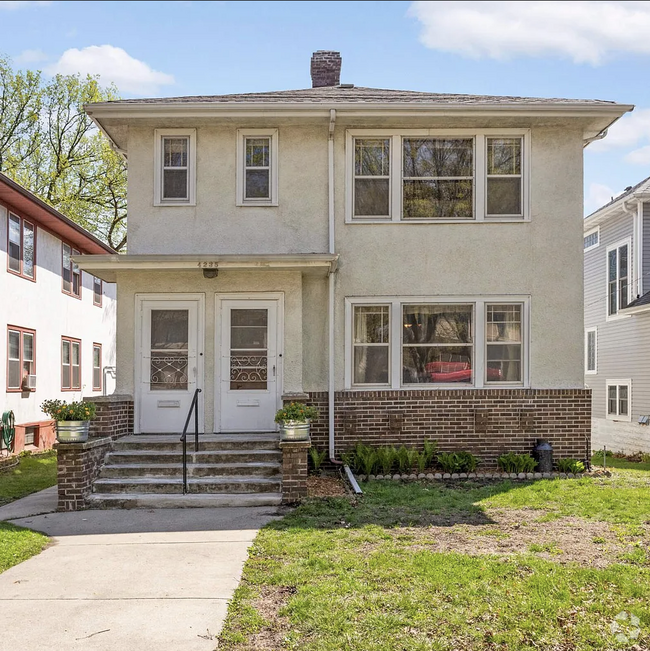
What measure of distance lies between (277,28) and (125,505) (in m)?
5.91

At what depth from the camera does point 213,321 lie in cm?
1130

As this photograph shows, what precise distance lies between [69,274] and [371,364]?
11.8 metres

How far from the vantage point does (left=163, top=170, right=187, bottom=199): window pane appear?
1164 cm

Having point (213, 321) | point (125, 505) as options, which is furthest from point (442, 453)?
point (125, 505)

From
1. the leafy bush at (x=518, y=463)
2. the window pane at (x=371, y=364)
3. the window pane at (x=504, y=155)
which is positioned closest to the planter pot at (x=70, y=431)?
the window pane at (x=371, y=364)

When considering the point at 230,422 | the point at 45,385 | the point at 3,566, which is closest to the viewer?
the point at 3,566

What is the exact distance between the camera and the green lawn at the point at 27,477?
10514mm

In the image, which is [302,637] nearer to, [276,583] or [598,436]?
[276,583]

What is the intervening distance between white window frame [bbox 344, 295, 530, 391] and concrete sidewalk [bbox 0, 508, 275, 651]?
371 centimetres

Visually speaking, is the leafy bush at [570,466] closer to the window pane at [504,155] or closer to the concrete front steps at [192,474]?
the concrete front steps at [192,474]

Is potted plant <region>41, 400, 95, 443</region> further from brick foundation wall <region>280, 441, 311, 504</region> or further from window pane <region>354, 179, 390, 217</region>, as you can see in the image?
window pane <region>354, 179, 390, 217</region>

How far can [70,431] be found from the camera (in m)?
9.11

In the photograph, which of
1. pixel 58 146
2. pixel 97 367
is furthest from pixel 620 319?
pixel 58 146

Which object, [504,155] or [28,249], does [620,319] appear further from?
[28,249]
